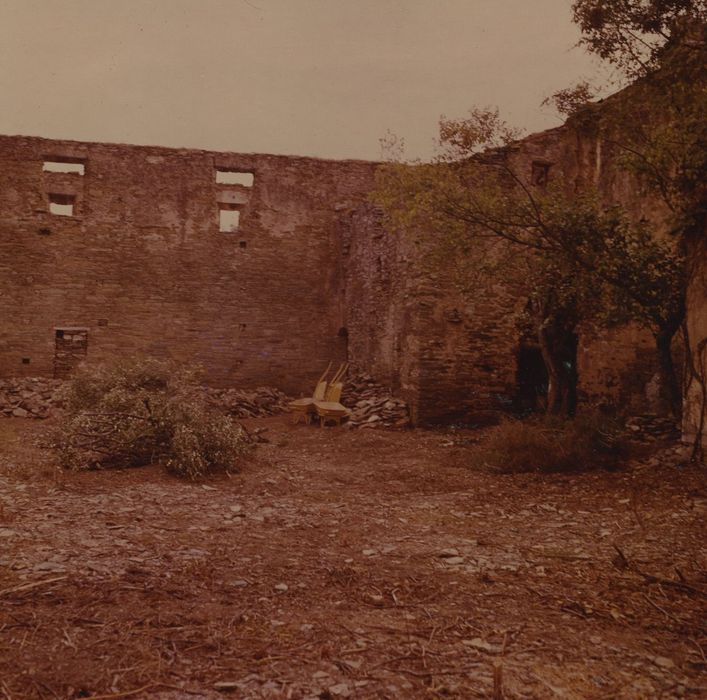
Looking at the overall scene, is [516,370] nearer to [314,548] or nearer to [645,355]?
[645,355]

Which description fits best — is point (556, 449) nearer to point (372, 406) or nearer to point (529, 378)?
point (372, 406)

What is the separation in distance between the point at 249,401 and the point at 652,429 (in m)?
8.69

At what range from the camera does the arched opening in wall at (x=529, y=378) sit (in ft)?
40.1

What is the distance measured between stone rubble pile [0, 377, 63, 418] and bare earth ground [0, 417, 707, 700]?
261 inches

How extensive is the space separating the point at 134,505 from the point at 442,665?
3637mm

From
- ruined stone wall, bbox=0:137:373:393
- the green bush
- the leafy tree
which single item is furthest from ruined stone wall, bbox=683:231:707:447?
ruined stone wall, bbox=0:137:373:393

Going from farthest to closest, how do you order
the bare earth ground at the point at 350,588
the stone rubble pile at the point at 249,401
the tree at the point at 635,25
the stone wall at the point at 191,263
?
the stone wall at the point at 191,263
the stone rubble pile at the point at 249,401
the tree at the point at 635,25
the bare earth ground at the point at 350,588

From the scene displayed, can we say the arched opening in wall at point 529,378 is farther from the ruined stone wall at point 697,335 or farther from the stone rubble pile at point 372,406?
the ruined stone wall at point 697,335

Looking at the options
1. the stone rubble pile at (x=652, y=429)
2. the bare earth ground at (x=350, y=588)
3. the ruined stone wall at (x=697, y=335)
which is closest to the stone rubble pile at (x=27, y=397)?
the bare earth ground at (x=350, y=588)

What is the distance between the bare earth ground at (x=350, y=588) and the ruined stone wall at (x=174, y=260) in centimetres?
906

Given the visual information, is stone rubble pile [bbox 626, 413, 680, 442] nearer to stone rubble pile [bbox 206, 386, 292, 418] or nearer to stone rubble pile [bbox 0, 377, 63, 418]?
stone rubble pile [bbox 206, 386, 292, 418]

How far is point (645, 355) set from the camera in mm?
10016

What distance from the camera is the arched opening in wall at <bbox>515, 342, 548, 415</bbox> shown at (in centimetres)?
1222

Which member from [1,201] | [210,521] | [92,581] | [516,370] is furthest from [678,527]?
[1,201]
